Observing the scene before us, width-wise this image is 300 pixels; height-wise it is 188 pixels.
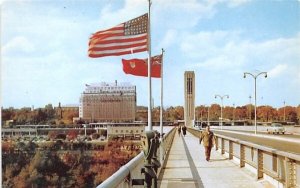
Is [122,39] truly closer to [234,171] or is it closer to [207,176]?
[207,176]

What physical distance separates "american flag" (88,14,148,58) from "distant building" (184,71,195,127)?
13464cm

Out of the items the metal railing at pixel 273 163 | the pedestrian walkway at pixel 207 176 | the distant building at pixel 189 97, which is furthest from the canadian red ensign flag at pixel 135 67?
the distant building at pixel 189 97

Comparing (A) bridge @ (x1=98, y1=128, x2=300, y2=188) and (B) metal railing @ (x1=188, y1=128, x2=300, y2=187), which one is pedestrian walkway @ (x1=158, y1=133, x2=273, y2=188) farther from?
(B) metal railing @ (x1=188, y1=128, x2=300, y2=187)

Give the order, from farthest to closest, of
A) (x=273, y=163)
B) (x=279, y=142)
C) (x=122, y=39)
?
1. (x=279, y=142)
2. (x=122, y=39)
3. (x=273, y=163)

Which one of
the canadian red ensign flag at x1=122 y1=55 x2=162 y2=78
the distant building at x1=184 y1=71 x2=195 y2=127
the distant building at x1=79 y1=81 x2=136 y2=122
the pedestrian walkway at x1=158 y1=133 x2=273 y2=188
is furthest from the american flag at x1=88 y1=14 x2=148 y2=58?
the distant building at x1=79 y1=81 x2=136 y2=122

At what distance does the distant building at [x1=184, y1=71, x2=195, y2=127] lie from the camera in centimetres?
14875

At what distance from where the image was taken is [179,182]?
44.8ft

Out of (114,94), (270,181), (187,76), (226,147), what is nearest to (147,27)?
(270,181)

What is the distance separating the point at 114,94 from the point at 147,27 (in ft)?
573

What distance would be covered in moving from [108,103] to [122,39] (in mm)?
173926

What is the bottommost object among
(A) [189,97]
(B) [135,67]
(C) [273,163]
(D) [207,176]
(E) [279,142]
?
(E) [279,142]

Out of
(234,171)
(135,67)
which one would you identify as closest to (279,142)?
(234,171)

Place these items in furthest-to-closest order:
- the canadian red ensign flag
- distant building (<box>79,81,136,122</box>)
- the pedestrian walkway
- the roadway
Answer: distant building (<box>79,81,136,122</box>), the roadway, the canadian red ensign flag, the pedestrian walkway

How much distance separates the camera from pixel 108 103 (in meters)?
186
